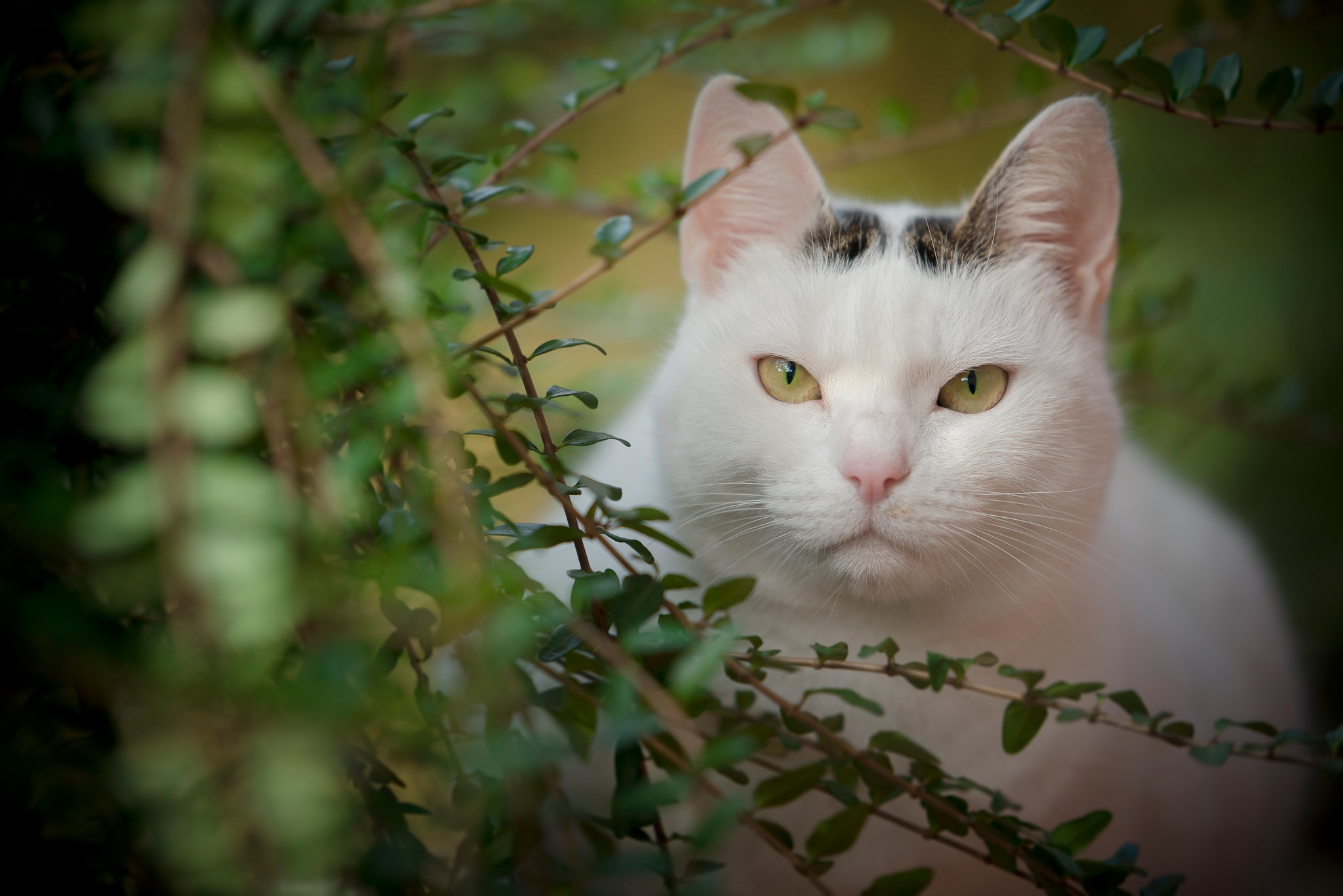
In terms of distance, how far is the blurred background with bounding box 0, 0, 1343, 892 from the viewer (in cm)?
50

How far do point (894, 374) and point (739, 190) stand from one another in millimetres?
346

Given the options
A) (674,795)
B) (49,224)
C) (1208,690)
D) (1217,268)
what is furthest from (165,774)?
(1217,268)

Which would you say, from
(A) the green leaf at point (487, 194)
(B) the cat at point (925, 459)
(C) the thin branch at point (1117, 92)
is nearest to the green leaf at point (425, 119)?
(A) the green leaf at point (487, 194)

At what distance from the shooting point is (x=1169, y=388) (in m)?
1.70

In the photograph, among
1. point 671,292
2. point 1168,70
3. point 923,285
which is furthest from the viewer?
point 671,292

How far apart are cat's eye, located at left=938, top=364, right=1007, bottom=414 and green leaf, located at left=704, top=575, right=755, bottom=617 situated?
16.4 inches

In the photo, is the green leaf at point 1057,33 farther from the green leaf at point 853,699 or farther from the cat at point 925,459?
the green leaf at point 853,699

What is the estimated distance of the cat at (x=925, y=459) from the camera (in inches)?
36.0

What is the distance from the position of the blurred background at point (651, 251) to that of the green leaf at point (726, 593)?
33 centimetres

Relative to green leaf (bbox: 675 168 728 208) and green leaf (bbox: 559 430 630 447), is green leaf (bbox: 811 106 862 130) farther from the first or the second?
green leaf (bbox: 559 430 630 447)

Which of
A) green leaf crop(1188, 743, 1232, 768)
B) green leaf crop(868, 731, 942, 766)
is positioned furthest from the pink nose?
green leaf crop(1188, 743, 1232, 768)

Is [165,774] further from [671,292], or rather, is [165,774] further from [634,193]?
[671,292]

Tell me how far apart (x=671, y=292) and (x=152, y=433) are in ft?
5.46

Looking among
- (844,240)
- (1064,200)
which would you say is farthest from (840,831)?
(1064,200)
